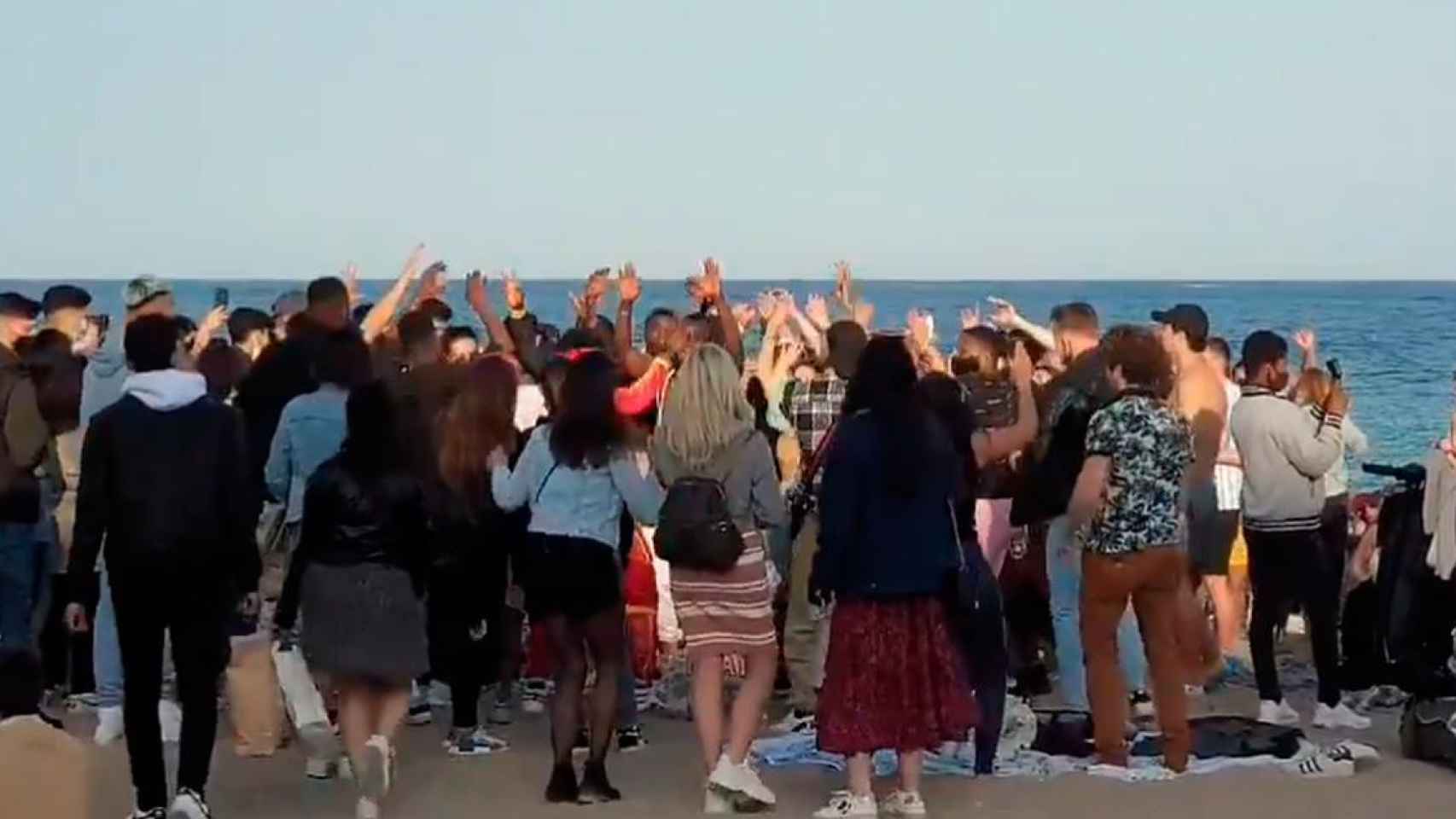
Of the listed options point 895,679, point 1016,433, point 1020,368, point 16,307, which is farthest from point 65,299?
point 895,679

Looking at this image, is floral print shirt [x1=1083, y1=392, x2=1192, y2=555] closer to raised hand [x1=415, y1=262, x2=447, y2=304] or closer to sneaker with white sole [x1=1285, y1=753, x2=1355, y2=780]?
sneaker with white sole [x1=1285, y1=753, x2=1355, y2=780]

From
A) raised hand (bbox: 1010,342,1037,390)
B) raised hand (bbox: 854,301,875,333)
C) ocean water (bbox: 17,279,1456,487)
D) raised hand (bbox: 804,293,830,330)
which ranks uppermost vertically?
raised hand (bbox: 854,301,875,333)

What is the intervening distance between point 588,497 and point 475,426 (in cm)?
105

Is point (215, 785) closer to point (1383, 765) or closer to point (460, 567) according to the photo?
point (460, 567)

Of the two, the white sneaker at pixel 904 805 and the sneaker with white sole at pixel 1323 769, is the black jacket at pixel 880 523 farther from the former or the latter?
the sneaker with white sole at pixel 1323 769

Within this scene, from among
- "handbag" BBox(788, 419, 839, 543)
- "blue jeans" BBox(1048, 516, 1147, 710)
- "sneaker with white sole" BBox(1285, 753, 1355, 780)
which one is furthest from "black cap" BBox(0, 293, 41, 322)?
"sneaker with white sole" BBox(1285, 753, 1355, 780)

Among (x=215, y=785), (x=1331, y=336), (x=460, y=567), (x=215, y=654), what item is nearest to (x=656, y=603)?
(x=460, y=567)

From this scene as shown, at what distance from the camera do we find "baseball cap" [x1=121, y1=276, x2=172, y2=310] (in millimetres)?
8961

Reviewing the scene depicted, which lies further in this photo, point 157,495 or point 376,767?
point 376,767

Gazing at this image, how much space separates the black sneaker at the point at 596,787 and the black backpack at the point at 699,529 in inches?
35.1

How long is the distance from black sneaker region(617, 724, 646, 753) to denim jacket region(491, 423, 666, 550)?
1447 mm

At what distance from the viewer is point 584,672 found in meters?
8.48

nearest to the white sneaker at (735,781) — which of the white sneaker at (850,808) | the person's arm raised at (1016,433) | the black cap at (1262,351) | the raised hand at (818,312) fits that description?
the white sneaker at (850,808)

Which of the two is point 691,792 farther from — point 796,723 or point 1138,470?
point 1138,470
